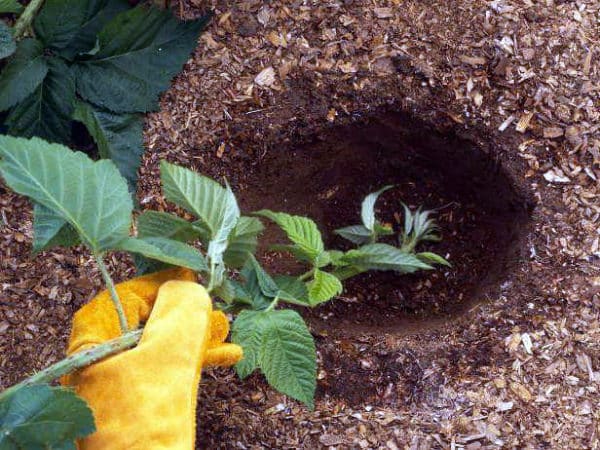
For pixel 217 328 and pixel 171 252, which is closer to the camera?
pixel 171 252

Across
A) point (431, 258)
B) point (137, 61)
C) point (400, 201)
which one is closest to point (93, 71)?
point (137, 61)

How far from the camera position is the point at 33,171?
111cm

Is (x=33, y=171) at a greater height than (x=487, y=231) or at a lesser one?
greater

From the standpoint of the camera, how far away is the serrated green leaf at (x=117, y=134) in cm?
209

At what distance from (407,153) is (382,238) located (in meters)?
0.28

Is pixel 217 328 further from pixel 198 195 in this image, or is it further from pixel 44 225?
pixel 44 225

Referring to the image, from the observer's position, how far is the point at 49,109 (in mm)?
2115

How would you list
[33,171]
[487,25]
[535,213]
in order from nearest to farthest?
[33,171]
[535,213]
[487,25]

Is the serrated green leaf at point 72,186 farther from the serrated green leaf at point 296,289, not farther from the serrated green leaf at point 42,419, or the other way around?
the serrated green leaf at point 296,289

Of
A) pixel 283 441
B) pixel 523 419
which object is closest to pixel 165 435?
pixel 283 441

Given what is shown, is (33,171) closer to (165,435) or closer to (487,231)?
(165,435)

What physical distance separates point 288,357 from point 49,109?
3.80ft

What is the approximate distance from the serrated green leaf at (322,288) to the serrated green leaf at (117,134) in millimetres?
743

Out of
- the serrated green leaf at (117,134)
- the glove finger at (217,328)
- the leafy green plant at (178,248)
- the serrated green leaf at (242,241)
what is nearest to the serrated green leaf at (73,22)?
the serrated green leaf at (117,134)
